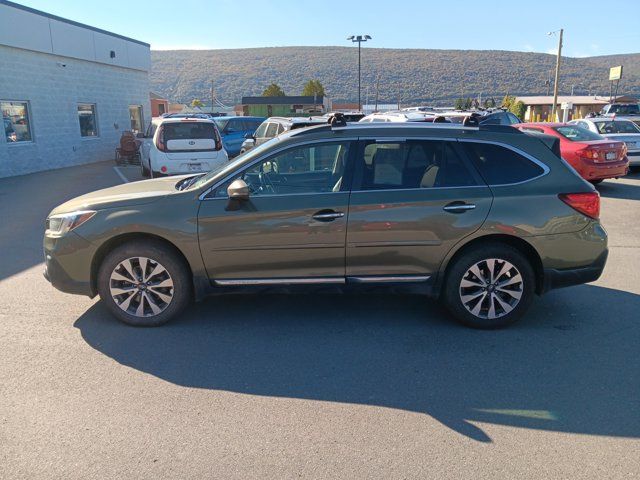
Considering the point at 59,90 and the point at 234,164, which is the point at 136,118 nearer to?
the point at 59,90

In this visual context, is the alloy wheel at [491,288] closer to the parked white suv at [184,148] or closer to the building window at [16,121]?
the parked white suv at [184,148]

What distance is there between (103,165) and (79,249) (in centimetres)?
1751

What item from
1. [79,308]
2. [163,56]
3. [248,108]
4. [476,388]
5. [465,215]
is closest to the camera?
[476,388]

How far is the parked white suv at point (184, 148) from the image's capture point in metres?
11.9

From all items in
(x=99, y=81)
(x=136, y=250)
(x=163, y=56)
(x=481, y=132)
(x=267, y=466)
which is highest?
(x=163, y=56)

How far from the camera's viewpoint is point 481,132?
15.5ft

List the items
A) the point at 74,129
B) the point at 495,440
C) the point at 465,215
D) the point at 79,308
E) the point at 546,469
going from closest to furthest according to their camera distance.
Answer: the point at 546,469 < the point at 495,440 < the point at 465,215 < the point at 79,308 < the point at 74,129

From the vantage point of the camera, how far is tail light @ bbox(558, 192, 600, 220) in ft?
14.9

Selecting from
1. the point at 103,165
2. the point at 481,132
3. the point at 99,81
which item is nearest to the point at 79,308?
the point at 481,132

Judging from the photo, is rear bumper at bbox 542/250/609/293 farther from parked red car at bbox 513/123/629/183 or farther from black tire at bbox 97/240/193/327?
parked red car at bbox 513/123/629/183

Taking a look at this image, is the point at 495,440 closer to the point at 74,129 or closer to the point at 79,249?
the point at 79,249

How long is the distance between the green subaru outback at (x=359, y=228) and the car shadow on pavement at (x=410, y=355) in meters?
0.33

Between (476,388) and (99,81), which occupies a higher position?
(99,81)

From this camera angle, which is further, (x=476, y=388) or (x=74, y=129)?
(x=74, y=129)
